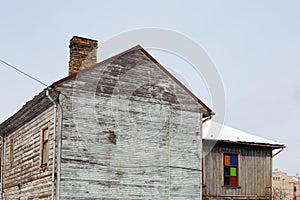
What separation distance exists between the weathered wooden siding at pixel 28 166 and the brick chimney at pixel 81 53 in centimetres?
246

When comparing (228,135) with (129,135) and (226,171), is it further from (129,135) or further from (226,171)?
(129,135)

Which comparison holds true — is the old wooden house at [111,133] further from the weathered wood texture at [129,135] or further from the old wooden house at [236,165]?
the old wooden house at [236,165]

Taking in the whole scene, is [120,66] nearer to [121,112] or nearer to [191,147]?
[121,112]

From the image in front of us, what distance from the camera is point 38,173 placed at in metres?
22.0

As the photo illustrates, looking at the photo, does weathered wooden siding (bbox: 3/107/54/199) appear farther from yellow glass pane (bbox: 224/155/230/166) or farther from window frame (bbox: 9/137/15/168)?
yellow glass pane (bbox: 224/155/230/166)

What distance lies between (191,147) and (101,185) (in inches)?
191

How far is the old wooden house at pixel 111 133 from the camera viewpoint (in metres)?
20.6

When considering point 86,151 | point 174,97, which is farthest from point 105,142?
point 174,97

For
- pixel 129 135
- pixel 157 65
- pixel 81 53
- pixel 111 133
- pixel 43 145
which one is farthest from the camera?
pixel 157 65

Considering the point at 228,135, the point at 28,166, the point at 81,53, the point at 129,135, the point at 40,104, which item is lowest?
the point at 28,166

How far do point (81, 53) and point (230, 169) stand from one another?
10.2 m

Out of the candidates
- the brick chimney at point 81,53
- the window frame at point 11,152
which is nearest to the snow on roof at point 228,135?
the brick chimney at point 81,53

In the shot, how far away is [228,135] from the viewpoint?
27859mm

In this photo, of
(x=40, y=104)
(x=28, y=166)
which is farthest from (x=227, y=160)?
(x=40, y=104)
